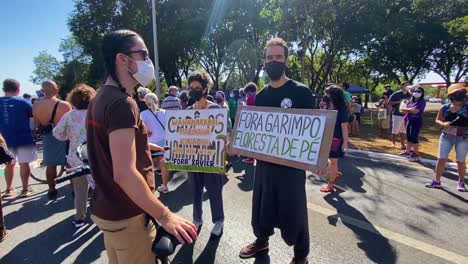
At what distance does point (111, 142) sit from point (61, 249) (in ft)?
9.84

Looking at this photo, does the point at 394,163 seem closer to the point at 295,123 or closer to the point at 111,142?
the point at 295,123

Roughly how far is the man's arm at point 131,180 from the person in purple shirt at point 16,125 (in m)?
5.15

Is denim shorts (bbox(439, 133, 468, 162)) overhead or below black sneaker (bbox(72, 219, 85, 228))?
overhead

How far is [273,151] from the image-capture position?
117 inches

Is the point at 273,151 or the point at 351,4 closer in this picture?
the point at 273,151

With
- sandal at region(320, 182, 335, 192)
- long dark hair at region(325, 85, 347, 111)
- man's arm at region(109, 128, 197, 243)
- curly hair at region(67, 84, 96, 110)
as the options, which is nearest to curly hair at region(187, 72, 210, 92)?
curly hair at region(67, 84, 96, 110)

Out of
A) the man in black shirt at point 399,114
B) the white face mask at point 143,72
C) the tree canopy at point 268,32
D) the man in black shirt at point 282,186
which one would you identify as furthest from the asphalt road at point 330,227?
the tree canopy at point 268,32

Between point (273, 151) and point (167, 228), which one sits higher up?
point (273, 151)

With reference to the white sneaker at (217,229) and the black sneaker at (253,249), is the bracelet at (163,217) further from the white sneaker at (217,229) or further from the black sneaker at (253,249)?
the white sneaker at (217,229)

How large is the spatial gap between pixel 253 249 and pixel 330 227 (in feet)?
4.25

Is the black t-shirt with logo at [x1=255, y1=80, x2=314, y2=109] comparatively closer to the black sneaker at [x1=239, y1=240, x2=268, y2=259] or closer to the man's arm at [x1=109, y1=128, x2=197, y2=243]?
the black sneaker at [x1=239, y1=240, x2=268, y2=259]

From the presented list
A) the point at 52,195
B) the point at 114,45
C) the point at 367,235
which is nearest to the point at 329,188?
the point at 367,235

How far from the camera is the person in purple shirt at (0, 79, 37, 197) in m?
5.46

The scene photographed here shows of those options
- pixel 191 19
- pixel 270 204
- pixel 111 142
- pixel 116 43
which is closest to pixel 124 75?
pixel 116 43
